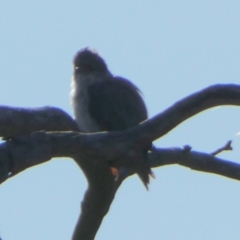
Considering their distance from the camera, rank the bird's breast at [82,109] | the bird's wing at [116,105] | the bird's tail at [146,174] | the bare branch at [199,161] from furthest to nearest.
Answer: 1. the bird's breast at [82,109]
2. the bird's wing at [116,105]
3. the bird's tail at [146,174]
4. the bare branch at [199,161]

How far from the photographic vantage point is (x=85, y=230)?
263 inches

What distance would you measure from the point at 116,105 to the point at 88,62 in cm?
167

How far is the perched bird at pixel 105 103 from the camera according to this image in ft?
30.7

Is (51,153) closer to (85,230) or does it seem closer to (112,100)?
(85,230)

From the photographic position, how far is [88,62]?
11.0 metres

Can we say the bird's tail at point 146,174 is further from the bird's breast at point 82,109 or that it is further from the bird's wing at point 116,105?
the bird's breast at point 82,109

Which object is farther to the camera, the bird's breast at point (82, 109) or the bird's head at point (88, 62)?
the bird's head at point (88, 62)

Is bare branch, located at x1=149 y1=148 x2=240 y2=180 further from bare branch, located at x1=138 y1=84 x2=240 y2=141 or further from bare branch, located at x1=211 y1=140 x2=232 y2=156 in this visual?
bare branch, located at x1=138 y1=84 x2=240 y2=141

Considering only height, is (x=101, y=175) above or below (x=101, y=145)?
below

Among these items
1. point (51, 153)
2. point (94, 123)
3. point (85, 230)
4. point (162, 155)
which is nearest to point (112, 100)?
point (94, 123)

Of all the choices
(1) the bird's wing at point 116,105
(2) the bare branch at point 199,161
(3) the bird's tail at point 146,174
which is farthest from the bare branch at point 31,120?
(1) the bird's wing at point 116,105

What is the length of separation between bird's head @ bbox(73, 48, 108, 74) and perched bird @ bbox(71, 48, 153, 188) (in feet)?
0.47

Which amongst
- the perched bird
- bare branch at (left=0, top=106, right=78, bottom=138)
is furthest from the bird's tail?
bare branch at (left=0, top=106, right=78, bottom=138)

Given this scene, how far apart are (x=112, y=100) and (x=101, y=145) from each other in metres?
5.05
